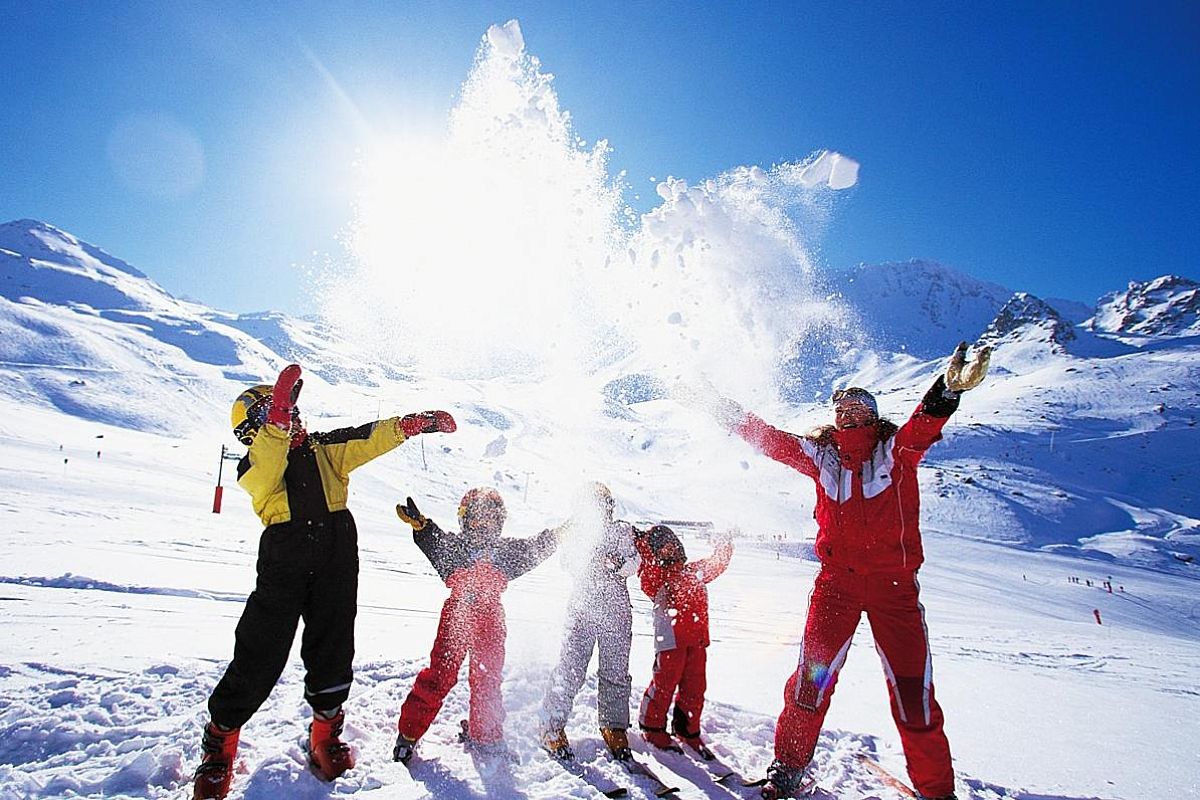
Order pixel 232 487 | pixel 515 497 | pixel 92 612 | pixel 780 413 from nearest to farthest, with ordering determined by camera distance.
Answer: pixel 92 612 < pixel 232 487 < pixel 515 497 < pixel 780 413

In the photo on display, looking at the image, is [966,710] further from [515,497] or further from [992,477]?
[992,477]

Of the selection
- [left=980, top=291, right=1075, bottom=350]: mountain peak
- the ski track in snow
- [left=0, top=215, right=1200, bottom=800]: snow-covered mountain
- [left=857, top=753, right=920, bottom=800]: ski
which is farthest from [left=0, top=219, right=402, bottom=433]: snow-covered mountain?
[left=980, top=291, right=1075, bottom=350]: mountain peak

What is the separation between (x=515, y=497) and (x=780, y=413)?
9270 cm

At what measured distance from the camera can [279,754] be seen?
323 cm

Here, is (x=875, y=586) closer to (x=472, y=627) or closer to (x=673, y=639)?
(x=673, y=639)

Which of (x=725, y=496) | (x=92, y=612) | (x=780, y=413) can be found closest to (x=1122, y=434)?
(x=780, y=413)

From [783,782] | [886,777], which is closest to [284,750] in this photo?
[783,782]

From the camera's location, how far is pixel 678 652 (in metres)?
4.14

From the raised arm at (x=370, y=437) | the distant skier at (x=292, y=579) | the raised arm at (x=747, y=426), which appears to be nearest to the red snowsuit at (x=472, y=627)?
the distant skier at (x=292, y=579)

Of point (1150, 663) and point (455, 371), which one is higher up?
point (455, 371)

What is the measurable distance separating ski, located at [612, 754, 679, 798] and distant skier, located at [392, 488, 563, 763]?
76 cm

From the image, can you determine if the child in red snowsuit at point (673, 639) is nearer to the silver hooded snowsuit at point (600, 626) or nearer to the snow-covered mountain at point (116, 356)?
the silver hooded snowsuit at point (600, 626)

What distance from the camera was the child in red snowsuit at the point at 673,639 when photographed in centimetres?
406

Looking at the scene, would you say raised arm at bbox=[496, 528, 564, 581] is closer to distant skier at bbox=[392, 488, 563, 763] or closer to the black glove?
distant skier at bbox=[392, 488, 563, 763]
